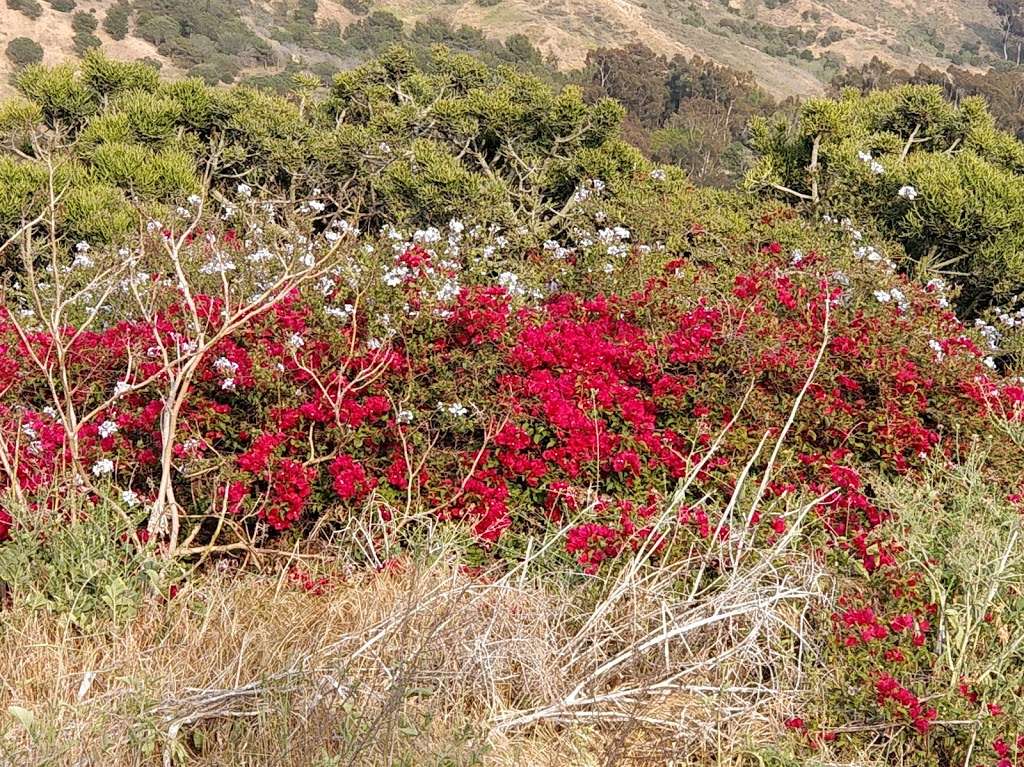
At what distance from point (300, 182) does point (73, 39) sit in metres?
38.2

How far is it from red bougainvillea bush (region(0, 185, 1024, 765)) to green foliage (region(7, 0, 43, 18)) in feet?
140

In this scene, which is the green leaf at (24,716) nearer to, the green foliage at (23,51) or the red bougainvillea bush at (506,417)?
the red bougainvillea bush at (506,417)

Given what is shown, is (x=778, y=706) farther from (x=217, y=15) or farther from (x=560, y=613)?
(x=217, y=15)

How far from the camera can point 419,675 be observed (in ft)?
7.48

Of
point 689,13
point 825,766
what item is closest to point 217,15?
point 689,13

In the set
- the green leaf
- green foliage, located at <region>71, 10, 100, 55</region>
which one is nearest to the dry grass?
the green leaf

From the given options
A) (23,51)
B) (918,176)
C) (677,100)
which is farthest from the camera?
(677,100)

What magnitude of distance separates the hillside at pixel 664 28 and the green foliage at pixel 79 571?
123ft

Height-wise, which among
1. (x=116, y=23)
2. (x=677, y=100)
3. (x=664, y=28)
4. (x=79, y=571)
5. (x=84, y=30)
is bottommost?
(x=84, y=30)

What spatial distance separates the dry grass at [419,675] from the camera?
2033mm

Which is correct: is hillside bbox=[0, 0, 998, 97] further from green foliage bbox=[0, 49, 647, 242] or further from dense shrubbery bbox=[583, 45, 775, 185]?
green foliage bbox=[0, 49, 647, 242]

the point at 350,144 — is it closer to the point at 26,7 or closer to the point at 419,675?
the point at 419,675

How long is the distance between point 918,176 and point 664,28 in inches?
2294

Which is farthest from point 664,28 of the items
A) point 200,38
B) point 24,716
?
point 24,716
